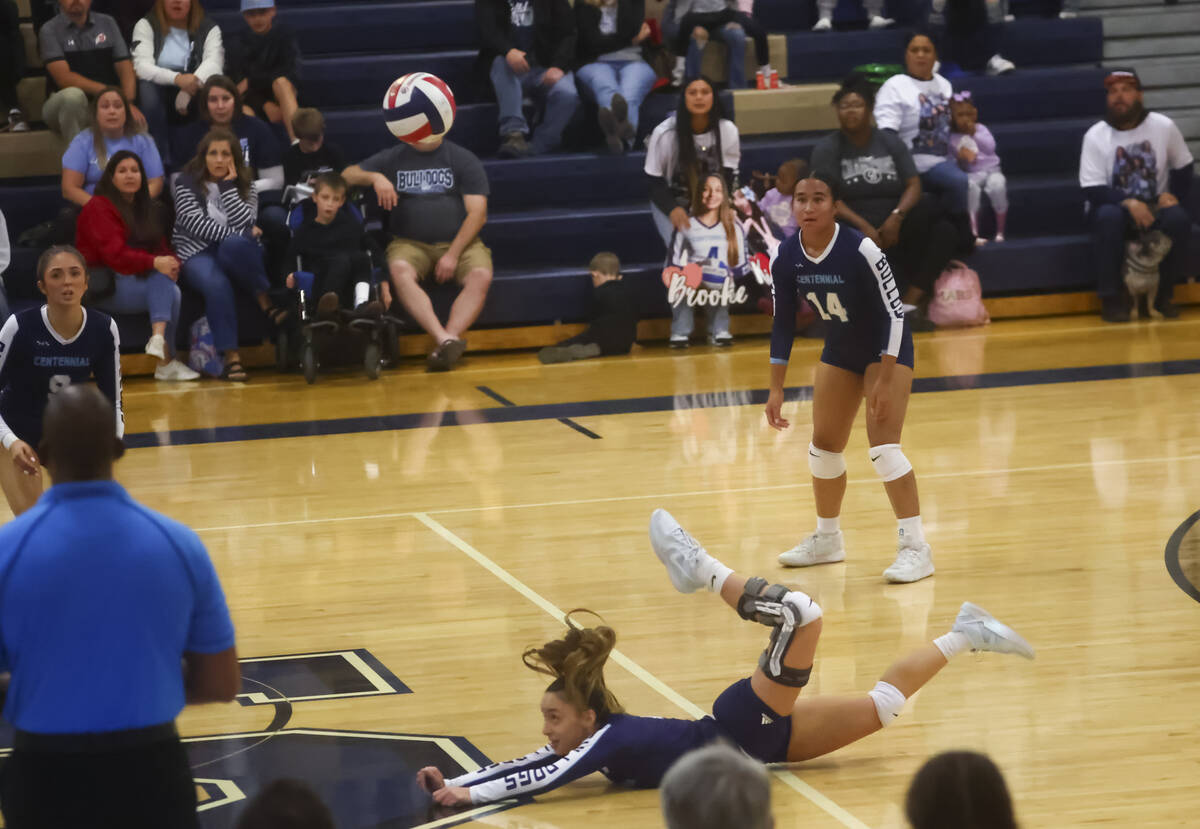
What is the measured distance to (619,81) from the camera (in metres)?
12.2

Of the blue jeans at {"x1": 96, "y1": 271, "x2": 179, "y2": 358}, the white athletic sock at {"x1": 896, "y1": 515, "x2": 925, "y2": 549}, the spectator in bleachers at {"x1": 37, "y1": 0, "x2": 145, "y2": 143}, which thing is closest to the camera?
the white athletic sock at {"x1": 896, "y1": 515, "x2": 925, "y2": 549}

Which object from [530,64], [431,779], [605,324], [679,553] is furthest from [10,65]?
[431,779]

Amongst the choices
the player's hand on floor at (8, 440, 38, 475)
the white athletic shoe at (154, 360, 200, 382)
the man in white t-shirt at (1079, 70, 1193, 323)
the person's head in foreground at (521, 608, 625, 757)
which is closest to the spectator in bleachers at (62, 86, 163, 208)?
the white athletic shoe at (154, 360, 200, 382)

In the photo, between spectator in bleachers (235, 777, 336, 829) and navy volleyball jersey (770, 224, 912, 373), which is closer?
spectator in bleachers (235, 777, 336, 829)

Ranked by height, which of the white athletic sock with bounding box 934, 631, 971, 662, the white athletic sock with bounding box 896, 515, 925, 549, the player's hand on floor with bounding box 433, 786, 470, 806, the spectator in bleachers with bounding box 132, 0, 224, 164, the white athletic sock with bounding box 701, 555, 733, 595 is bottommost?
the player's hand on floor with bounding box 433, 786, 470, 806

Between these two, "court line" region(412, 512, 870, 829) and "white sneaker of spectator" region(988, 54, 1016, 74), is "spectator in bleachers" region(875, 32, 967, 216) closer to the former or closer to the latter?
"white sneaker of spectator" region(988, 54, 1016, 74)

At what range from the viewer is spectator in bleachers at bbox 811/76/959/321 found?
11133 millimetres

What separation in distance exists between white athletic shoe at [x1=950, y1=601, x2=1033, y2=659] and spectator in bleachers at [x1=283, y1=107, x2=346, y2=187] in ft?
23.3

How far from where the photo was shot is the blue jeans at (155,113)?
1136cm

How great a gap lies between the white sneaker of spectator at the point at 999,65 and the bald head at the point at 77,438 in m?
11.6

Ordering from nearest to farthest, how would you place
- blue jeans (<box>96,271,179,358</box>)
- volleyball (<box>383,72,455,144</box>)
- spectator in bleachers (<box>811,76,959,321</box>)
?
blue jeans (<box>96,271,179,358</box>), volleyball (<box>383,72,455,144</box>), spectator in bleachers (<box>811,76,959,321</box>)

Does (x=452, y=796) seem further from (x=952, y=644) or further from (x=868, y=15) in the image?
(x=868, y=15)

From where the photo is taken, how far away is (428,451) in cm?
859

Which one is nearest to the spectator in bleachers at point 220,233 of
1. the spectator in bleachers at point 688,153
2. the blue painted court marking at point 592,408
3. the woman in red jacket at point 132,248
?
the woman in red jacket at point 132,248
